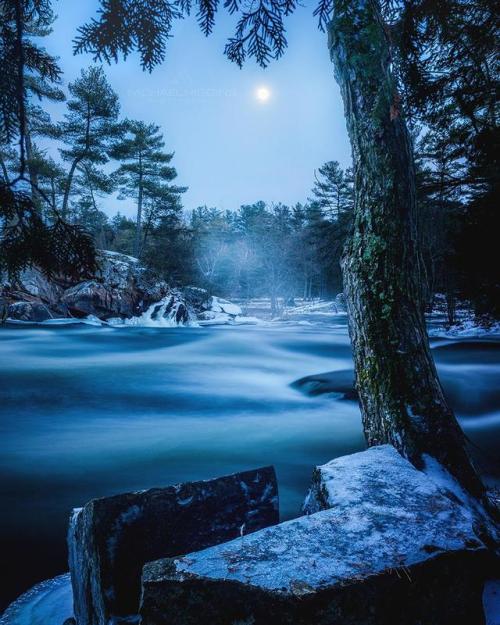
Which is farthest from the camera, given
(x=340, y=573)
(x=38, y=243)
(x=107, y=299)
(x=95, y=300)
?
(x=107, y=299)

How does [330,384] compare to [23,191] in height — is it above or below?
below

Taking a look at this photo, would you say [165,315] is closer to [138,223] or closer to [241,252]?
[138,223]

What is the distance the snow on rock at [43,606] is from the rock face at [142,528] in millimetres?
467

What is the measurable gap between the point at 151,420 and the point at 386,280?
5.71 m

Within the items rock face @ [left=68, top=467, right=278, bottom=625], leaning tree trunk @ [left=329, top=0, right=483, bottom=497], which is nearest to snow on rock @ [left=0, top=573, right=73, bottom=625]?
rock face @ [left=68, top=467, right=278, bottom=625]

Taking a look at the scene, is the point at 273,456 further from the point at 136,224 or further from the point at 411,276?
the point at 136,224

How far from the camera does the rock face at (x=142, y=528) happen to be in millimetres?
1821

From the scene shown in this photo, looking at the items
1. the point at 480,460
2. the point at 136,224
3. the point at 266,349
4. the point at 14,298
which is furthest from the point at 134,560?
the point at 136,224

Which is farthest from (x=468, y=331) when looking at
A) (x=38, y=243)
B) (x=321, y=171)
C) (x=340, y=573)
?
(x=38, y=243)

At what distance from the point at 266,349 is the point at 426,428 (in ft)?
41.7

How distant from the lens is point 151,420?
6.93 metres

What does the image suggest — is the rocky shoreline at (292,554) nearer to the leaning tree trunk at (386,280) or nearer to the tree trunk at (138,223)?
the leaning tree trunk at (386,280)

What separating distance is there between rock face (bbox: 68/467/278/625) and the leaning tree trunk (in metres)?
1.14

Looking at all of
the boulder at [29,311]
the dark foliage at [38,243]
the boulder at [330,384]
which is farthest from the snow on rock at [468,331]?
the boulder at [29,311]
